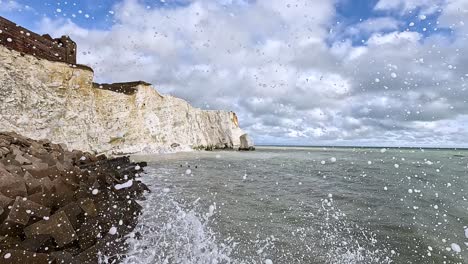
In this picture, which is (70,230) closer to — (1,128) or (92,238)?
(92,238)

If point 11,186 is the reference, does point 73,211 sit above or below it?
below

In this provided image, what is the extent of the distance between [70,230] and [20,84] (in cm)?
1987

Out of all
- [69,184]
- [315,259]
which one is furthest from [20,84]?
[315,259]

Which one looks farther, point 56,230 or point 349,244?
point 349,244

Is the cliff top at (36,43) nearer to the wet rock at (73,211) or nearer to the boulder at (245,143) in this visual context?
the wet rock at (73,211)

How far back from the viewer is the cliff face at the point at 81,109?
1975 centimetres

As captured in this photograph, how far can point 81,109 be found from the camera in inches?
1033

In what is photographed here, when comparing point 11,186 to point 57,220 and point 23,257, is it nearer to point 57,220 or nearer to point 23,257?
point 57,220

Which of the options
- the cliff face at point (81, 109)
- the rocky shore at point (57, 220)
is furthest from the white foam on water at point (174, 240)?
the cliff face at point (81, 109)

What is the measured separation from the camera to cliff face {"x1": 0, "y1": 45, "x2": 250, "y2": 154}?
64.8 ft

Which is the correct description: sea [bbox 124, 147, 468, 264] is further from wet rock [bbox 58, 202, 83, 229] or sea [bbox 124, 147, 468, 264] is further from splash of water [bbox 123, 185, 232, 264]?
wet rock [bbox 58, 202, 83, 229]

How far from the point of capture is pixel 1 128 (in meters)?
18.4

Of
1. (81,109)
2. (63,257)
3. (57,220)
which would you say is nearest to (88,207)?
(57,220)

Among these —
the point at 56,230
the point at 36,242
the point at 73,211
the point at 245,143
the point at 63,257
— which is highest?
the point at 245,143
